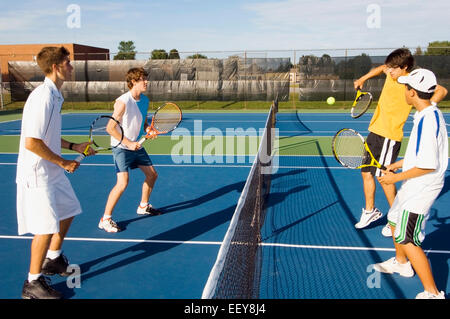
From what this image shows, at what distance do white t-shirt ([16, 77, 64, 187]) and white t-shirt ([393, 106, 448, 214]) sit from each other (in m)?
2.83

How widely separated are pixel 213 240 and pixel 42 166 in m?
2.11

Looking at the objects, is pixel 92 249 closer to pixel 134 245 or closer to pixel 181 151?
pixel 134 245

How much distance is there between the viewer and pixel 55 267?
3.73 m

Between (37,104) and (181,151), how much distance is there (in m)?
7.01

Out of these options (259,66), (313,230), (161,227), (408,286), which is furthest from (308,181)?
(259,66)

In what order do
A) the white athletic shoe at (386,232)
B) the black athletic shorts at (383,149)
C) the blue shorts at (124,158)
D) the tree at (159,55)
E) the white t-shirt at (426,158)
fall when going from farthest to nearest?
the tree at (159,55)
the blue shorts at (124,158)
the white athletic shoe at (386,232)
the black athletic shorts at (383,149)
the white t-shirt at (426,158)

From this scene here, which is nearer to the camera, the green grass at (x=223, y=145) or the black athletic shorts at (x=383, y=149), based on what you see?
the black athletic shorts at (x=383, y=149)

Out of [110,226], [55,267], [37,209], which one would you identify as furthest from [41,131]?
[110,226]

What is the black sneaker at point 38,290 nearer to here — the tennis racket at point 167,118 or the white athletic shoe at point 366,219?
the tennis racket at point 167,118

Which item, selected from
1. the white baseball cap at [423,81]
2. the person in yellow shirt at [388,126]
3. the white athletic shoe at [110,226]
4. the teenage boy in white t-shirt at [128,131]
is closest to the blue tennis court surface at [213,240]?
the white athletic shoe at [110,226]

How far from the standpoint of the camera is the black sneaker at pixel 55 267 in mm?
3727

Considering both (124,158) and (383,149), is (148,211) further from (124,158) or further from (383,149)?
(383,149)

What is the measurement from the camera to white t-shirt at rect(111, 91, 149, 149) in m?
4.73

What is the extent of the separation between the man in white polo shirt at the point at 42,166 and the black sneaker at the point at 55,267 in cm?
43
